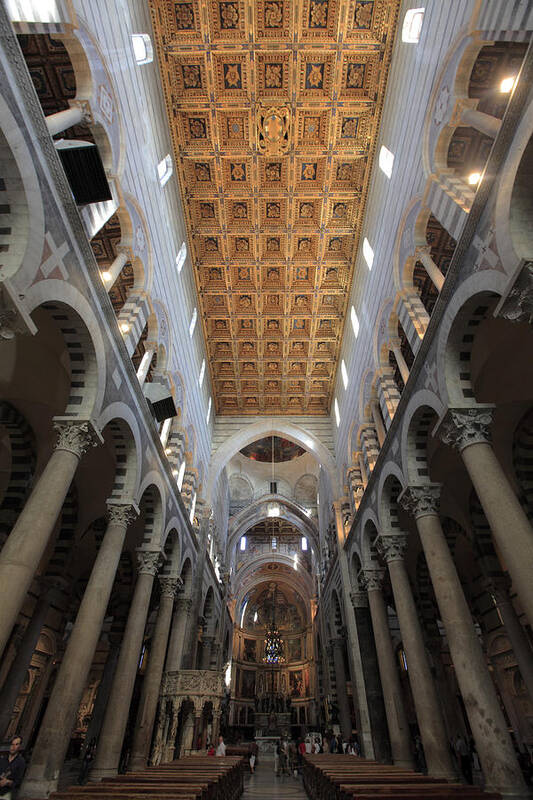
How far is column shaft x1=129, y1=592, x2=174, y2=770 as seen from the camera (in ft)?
34.6

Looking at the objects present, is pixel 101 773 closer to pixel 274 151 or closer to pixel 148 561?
pixel 148 561

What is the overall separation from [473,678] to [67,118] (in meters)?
11.5

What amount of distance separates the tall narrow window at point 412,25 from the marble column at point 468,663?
10.4m

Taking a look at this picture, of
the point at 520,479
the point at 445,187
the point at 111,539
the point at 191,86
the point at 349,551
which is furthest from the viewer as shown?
the point at 349,551

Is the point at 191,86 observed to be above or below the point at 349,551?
above

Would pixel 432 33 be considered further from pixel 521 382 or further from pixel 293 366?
pixel 293 366

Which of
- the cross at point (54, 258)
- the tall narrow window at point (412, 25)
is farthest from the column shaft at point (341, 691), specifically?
the tall narrow window at point (412, 25)

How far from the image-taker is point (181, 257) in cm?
1514

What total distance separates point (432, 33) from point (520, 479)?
10172 millimetres

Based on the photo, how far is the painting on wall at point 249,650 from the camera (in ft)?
117

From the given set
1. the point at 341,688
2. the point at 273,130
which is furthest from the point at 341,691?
the point at 273,130

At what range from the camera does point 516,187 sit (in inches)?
234

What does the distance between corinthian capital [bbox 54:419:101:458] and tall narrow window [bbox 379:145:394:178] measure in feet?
34.9

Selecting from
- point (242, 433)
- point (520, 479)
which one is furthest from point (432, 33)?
point (242, 433)
